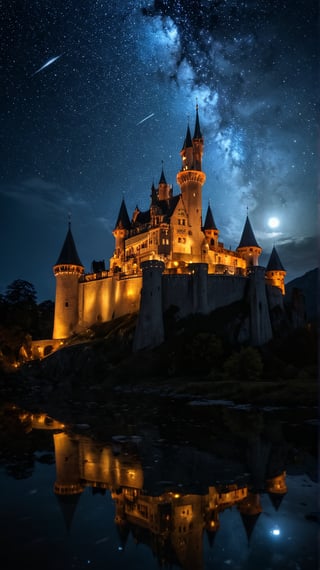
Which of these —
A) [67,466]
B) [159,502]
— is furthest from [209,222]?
[159,502]

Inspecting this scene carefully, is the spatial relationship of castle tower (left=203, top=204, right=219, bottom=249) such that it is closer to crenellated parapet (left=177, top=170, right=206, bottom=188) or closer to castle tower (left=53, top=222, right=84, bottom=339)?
crenellated parapet (left=177, top=170, right=206, bottom=188)

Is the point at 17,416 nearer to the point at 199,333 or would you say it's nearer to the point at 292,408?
the point at 292,408

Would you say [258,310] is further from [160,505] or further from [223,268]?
[160,505]

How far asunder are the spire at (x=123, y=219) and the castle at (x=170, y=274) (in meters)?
0.19

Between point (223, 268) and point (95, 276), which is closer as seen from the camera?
point (223, 268)

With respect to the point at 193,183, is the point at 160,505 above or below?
below

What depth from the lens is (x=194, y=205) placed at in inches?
3022

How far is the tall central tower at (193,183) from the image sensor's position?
75.1 m

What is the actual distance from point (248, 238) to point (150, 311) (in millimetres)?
30734

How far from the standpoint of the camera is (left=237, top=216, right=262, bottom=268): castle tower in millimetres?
78688

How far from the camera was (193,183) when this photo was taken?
7762cm

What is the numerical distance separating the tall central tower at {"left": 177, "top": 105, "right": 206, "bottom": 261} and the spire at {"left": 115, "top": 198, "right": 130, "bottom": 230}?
40.5 feet

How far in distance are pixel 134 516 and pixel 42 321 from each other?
79816mm

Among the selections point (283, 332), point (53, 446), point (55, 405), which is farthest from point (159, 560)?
point (283, 332)
